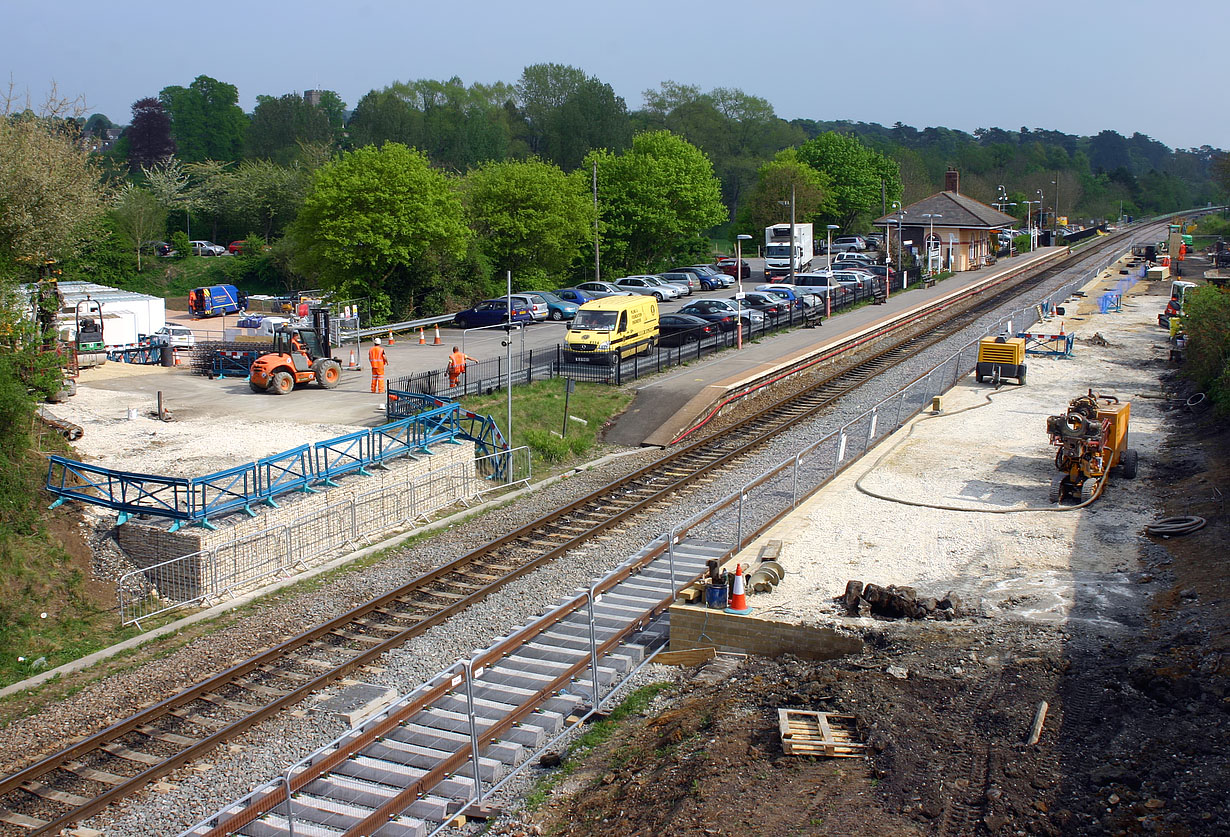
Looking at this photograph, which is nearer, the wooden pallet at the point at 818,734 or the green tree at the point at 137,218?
the wooden pallet at the point at 818,734

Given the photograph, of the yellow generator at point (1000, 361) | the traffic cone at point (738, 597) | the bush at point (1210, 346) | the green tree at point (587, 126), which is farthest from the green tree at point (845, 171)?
the traffic cone at point (738, 597)

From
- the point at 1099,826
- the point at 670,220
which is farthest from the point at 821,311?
the point at 1099,826

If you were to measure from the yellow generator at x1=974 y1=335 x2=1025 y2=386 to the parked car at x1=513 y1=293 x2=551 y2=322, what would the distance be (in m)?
19.9

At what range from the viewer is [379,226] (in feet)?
145

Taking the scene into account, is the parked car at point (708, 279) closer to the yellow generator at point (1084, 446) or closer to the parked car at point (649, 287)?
the parked car at point (649, 287)

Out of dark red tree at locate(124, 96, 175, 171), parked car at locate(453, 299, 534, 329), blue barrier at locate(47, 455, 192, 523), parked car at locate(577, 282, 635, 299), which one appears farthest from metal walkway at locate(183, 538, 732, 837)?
dark red tree at locate(124, 96, 175, 171)

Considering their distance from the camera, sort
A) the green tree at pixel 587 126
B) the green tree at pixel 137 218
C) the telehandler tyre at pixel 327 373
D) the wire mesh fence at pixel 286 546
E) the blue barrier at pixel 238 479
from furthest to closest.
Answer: the green tree at pixel 587 126 < the green tree at pixel 137 218 < the telehandler tyre at pixel 327 373 < the blue barrier at pixel 238 479 < the wire mesh fence at pixel 286 546

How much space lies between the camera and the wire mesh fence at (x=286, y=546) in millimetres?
17328

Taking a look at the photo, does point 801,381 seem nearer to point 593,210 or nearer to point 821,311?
point 821,311

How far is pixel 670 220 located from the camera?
208 feet

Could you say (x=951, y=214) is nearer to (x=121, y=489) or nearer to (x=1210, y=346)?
(x=1210, y=346)

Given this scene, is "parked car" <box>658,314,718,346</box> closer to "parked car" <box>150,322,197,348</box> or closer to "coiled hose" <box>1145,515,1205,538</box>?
"parked car" <box>150,322,197,348</box>

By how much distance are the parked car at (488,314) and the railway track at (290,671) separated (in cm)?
2013

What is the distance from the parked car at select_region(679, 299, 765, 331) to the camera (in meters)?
41.0
